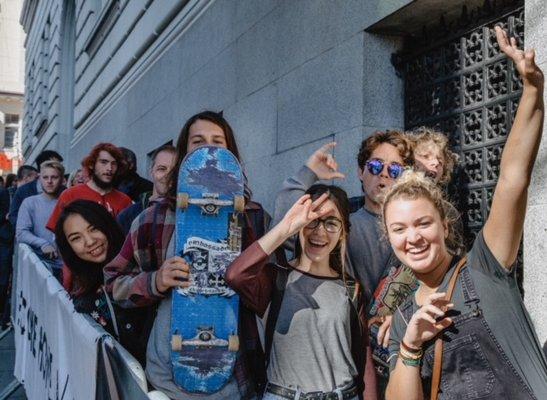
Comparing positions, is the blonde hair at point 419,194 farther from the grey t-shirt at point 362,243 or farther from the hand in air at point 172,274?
the hand in air at point 172,274

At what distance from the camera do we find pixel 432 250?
6.99 ft

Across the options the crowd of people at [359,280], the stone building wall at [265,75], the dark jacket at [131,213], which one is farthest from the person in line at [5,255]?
the crowd of people at [359,280]

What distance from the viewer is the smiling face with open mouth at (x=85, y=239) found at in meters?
3.74

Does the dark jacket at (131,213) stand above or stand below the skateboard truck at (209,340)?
above

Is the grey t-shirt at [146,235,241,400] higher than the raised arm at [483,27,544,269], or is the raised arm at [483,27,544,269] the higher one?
the raised arm at [483,27,544,269]

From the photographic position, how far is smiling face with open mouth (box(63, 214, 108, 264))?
12.3 feet

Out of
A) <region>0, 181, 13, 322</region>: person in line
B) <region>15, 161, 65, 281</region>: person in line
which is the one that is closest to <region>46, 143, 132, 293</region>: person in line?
<region>15, 161, 65, 281</region>: person in line

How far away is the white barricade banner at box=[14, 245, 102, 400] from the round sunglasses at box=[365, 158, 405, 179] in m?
1.45

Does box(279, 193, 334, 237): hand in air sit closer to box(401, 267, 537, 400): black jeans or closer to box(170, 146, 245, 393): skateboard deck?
box(170, 146, 245, 393): skateboard deck

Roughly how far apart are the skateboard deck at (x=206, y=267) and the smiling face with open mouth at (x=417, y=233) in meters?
0.92

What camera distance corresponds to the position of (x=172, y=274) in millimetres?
2736

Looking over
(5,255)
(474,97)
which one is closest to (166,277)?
(474,97)

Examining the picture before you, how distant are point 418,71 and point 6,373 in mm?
4994

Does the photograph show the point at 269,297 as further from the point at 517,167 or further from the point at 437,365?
the point at 517,167
